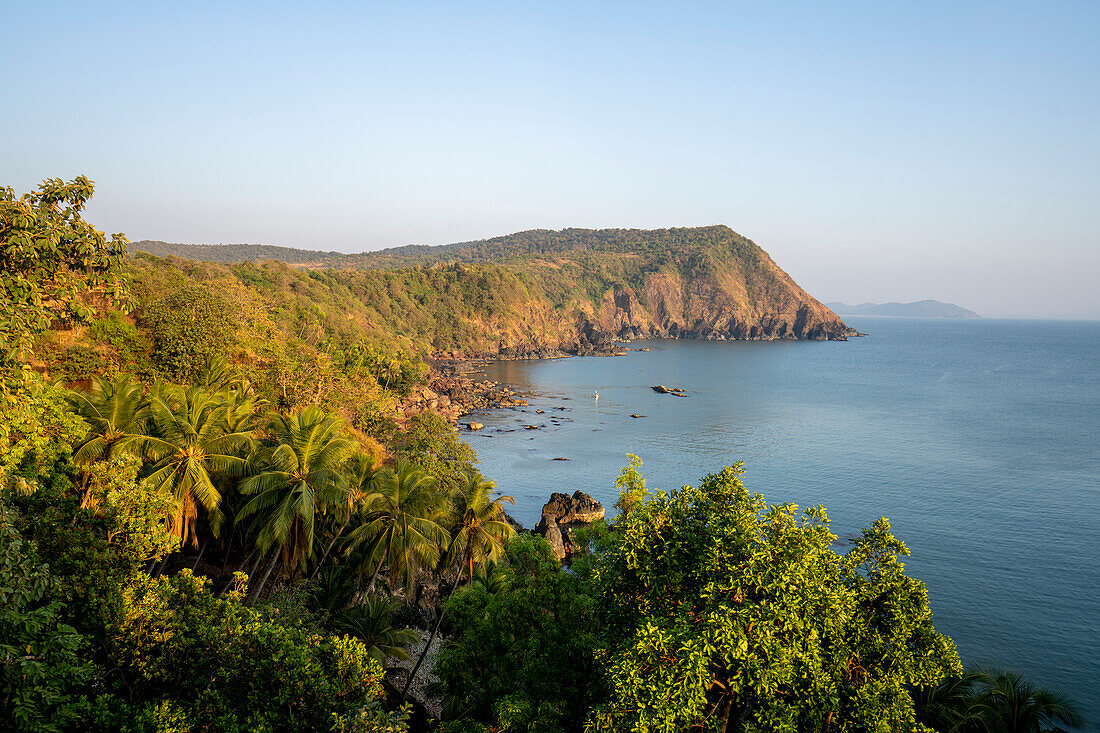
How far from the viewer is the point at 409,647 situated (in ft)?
75.4

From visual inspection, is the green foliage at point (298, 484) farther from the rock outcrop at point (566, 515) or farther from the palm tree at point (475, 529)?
the rock outcrop at point (566, 515)

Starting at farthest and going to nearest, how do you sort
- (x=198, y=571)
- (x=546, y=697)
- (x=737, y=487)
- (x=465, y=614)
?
(x=198, y=571), (x=465, y=614), (x=546, y=697), (x=737, y=487)

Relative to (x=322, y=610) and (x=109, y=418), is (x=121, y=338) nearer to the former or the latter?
(x=109, y=418)

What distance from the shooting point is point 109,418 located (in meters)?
17.6

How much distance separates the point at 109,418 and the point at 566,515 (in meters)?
31.7

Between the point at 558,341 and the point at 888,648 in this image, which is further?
the point at 558,341

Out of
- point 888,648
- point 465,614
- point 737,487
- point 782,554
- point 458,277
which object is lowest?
point 465,614

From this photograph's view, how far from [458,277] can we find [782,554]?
176m

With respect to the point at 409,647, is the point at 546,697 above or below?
above

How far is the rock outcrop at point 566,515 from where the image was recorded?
40.4m

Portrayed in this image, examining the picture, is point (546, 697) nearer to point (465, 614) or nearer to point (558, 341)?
point (465, 614)

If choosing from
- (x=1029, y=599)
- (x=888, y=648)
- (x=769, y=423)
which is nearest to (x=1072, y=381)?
(x=769, y=423)

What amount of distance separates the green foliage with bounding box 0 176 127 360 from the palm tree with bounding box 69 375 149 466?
6690 mm

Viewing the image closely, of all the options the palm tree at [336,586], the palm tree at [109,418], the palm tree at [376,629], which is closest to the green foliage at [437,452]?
the palm tree at [336,586]
